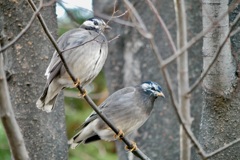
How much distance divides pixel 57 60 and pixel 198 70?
213cm

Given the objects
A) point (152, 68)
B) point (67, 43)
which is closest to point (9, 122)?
point (67, 43)

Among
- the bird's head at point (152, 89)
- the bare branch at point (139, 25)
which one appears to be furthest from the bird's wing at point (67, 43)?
the bare branch at point (139, 25)

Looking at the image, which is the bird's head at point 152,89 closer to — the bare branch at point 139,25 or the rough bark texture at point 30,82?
the rough bark texture at point 30,82

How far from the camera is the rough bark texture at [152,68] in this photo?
21.7ft

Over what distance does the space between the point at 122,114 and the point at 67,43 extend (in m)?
0.79

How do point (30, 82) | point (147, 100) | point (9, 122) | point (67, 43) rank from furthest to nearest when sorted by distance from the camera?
point (147, 100) < point (67, 43) < point (30, 82) < point (9, 122)

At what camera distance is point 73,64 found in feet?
16.8

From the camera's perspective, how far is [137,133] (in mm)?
6852

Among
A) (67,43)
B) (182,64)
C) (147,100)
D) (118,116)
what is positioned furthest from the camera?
(147,100)

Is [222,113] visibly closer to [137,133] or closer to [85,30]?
[85,30]

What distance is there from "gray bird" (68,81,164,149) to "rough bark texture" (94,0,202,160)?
864mm

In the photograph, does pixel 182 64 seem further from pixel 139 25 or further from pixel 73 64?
pixel 73 64

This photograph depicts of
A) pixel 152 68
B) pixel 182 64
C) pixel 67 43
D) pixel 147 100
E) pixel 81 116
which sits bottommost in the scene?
pixel 81 116

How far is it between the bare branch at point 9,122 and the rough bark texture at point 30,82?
1.82 metres
